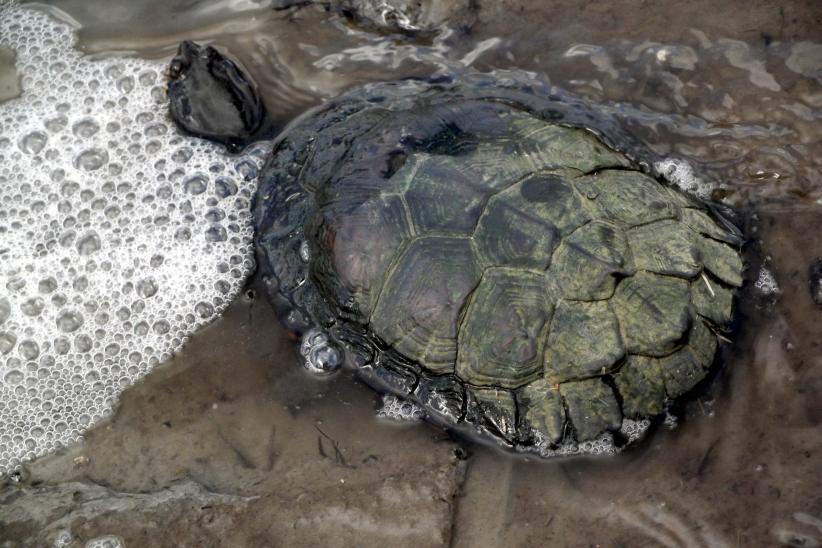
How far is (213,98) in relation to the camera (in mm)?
3494

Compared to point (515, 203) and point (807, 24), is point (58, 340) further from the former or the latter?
point (807, 24)

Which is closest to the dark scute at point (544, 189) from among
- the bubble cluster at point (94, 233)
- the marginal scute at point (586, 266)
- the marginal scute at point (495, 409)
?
the marginal scute at point (586, 266)

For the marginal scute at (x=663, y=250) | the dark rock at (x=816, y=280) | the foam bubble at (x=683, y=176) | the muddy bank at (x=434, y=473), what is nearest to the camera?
the marginal scute at (x=663, y=250)

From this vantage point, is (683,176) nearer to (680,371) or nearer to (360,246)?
(680,371)

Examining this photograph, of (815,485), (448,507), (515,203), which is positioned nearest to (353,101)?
(515,203)

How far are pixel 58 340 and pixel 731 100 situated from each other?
371 centimetres

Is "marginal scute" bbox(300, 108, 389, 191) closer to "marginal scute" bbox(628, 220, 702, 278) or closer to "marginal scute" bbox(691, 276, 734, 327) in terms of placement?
"marginal scute" bbox(628, 220, 702, 278)

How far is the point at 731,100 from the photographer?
137 inches

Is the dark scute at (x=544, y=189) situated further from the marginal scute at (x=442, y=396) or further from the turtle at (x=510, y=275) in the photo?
the marginal scute at (x=442, y=396)

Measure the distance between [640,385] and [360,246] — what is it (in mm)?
1341

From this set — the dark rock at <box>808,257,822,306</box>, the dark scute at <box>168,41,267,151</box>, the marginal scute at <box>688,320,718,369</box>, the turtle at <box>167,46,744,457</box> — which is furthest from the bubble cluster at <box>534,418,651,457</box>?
the dark scute at <box>168,41,267,151</box>

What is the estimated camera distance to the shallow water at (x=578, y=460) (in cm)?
297

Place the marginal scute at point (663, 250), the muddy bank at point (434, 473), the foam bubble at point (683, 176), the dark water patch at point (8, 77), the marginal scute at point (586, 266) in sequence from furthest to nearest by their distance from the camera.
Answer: the dark water patch at point (8, 77)
the foam bubble at point (683, 176)
the muddy bank at point (434, 473)
the marginal scute at point (663, 250)
the marginal scute at point (586, 266)

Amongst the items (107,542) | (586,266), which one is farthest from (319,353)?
(586,266)
